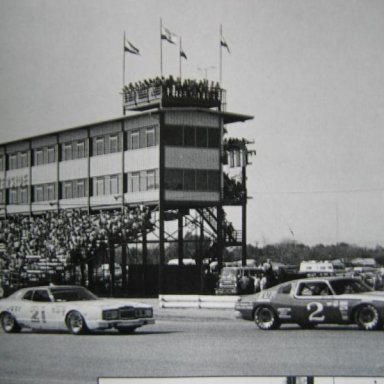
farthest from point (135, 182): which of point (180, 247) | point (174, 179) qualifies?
point (180, 247)

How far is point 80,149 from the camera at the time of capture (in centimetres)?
1756

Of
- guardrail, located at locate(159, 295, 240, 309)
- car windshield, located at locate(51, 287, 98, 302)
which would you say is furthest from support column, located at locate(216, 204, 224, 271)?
car windshield, located at locate(51, 287, 98, 302)

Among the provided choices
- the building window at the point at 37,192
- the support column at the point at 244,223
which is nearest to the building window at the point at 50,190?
the building window at the point at 37,192

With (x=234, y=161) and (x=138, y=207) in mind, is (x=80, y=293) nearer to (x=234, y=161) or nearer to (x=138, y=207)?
(x=138, y=207)

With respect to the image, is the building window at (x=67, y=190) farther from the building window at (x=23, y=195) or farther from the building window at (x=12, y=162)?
the building window at (x=12, y=162)

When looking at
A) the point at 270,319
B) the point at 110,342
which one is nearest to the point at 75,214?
the point at 110,342

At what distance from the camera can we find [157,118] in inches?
763

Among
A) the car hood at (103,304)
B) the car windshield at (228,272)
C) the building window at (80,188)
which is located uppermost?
the building window at (80,188)

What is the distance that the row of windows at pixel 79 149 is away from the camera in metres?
17.2

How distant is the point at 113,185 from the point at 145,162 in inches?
41.4

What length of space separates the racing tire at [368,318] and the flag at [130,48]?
4.97m

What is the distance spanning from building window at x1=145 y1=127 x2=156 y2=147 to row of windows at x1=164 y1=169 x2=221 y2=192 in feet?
1.88

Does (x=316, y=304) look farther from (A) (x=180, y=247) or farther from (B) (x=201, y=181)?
(A) (x=180, y=247)

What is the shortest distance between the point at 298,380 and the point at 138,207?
17.1ft
